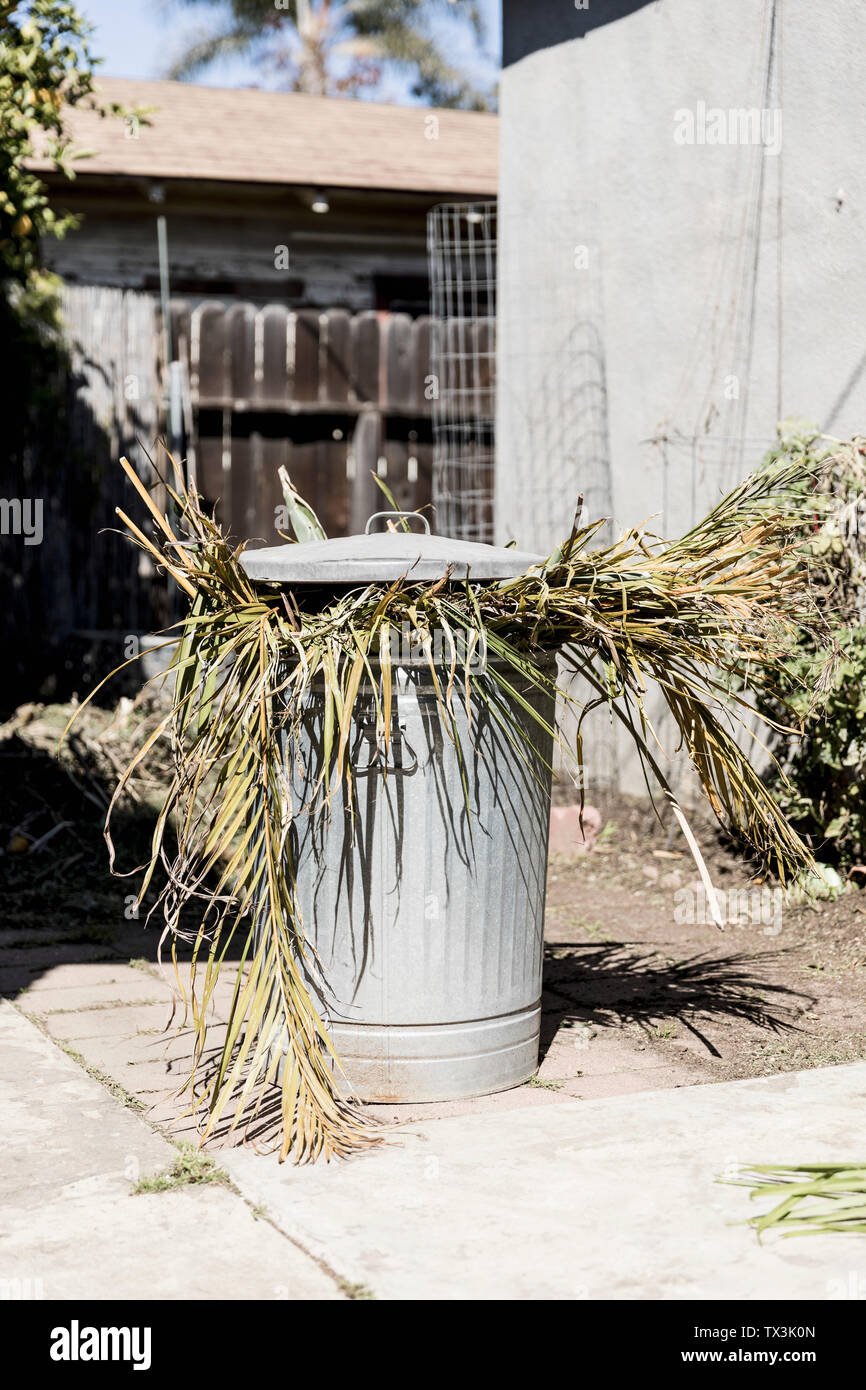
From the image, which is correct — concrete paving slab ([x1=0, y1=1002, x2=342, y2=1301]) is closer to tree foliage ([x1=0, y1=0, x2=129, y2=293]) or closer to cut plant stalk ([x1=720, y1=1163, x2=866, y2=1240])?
cut plant stalk ([x1=720, y1=1163, x2=866, y2=1240])


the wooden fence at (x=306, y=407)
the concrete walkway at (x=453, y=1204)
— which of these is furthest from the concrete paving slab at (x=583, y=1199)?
the wooden fence at (x=306, y=407)

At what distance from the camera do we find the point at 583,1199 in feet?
10.1

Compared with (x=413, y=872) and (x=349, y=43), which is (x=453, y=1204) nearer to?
(x=413, y=872)

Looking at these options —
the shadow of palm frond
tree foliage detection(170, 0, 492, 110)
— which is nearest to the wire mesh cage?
the shadow of palm frond

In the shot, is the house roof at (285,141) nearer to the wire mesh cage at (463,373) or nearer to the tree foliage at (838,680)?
the wire mesh cage at (463,373)

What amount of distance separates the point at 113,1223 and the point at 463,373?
841cm

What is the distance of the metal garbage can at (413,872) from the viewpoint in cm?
364

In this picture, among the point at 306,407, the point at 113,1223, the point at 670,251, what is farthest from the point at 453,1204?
the point at 306,407

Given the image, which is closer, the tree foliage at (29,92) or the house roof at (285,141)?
the tree foliage at (29,92)

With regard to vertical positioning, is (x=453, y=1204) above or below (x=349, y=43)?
below

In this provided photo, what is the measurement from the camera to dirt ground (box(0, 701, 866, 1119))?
4148 mm

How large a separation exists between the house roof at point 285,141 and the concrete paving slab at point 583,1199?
894 centimetres
